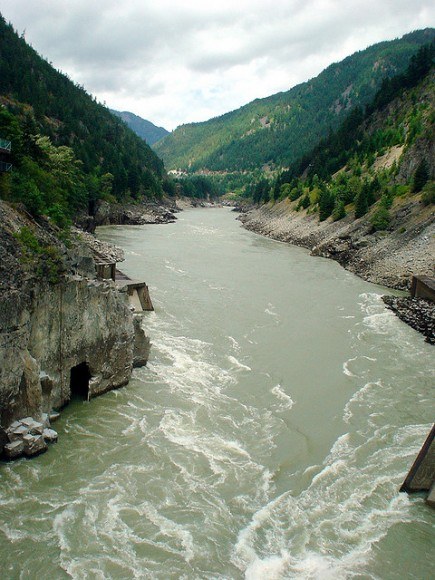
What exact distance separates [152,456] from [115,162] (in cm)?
10046

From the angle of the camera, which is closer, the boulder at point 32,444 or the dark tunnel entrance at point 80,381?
the boulder at point 32,444

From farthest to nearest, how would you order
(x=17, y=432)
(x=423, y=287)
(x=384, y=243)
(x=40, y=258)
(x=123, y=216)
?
(x=123, y=216) < (x=384, y=243) < (x=423, y=287) < (x=40, y=258) < (x=17, y=432)

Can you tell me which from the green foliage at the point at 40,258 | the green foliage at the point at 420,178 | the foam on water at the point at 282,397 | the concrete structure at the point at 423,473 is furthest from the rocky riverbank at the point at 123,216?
the concrete structure at the point at 423,473

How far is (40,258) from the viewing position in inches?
490

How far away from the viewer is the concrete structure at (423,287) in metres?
28.7

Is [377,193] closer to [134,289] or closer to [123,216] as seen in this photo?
[134,289]

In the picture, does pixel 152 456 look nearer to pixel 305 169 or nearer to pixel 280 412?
pixel 280 412

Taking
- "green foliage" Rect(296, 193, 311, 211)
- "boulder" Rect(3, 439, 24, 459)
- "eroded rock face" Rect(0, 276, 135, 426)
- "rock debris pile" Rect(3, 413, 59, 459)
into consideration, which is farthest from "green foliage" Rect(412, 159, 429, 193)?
"boulder" Rect(3, 439, 24, 459)

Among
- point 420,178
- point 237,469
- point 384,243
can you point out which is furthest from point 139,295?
point 420,178

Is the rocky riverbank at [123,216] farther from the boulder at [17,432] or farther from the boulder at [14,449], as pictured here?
the boulder at [14,449]

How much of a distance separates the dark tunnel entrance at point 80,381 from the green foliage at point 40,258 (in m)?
3.16

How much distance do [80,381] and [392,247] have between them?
32.9m

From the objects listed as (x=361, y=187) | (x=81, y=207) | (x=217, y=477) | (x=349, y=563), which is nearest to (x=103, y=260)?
(x=217, y=477)

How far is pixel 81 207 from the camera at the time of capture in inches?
2559
